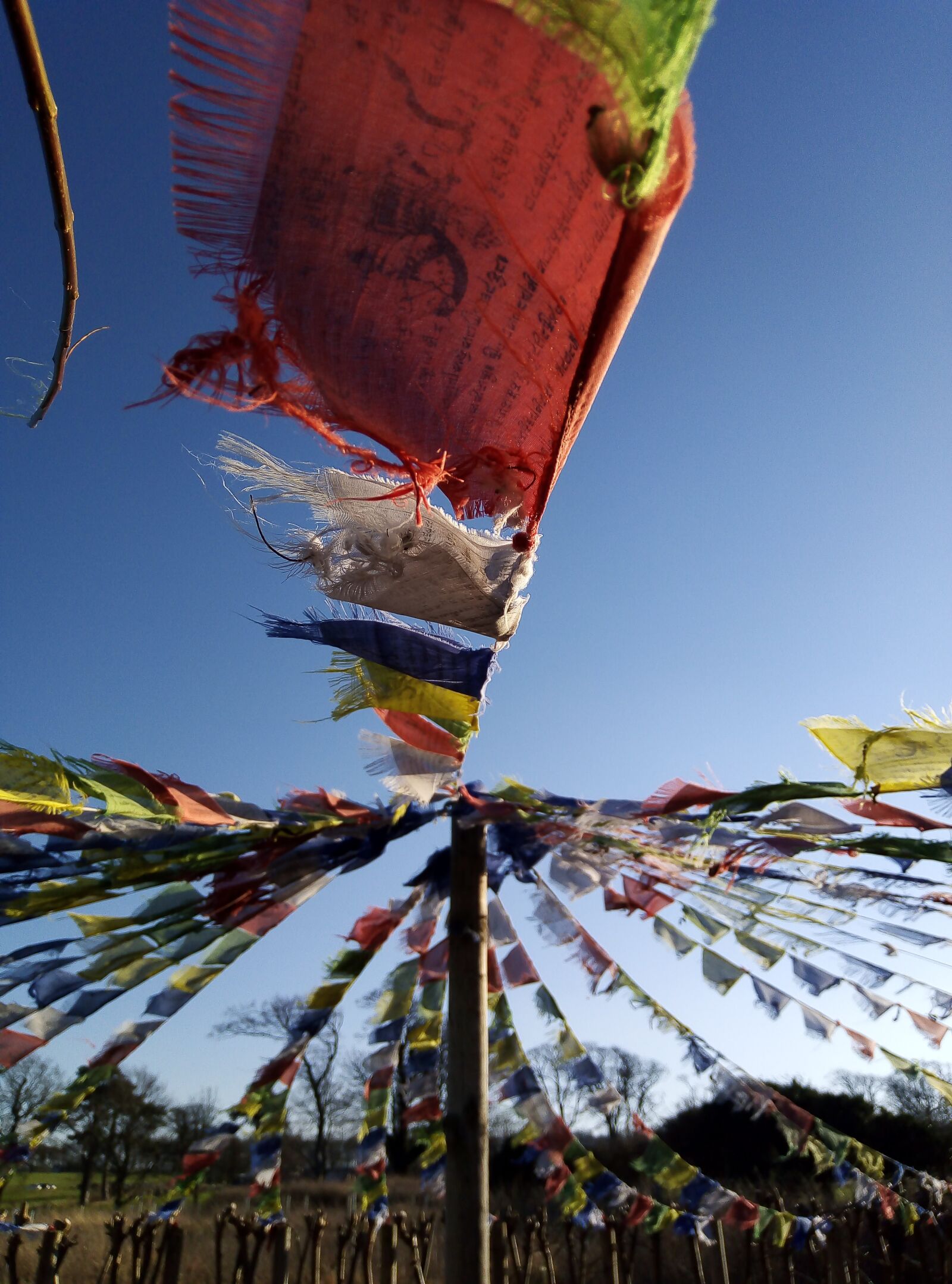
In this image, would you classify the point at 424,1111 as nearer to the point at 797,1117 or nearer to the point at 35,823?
the point at 797,1117

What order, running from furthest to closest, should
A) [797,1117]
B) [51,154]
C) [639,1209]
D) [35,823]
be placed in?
[639,1209], [797,1117], [35,823], [51,154]

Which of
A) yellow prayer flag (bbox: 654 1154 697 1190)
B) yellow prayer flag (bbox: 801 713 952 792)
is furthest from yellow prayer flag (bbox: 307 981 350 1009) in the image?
yellow prayer flag (bbox: 801 713 952 792)

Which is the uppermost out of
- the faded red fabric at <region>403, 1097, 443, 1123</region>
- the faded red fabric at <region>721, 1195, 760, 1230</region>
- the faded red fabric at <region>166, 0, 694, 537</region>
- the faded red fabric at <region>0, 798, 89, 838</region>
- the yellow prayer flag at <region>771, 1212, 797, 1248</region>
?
the faded red fabric at <region>166, 0, 694, 537</region>

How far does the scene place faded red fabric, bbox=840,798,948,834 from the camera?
2.47 m

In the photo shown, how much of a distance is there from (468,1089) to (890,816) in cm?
176

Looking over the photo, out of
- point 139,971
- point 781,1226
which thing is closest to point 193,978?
point 139,971

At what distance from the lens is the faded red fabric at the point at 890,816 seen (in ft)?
8.11

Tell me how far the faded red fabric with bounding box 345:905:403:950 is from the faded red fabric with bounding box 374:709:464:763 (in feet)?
3.60

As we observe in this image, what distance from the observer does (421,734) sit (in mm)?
3180

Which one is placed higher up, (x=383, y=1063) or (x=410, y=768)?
(x=410, y=768)

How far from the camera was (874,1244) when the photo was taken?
715cm

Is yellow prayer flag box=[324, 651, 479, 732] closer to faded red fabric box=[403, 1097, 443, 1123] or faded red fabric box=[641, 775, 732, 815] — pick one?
faded red fabric box=[641, 775, 732, 815]

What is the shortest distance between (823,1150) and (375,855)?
2412 mm

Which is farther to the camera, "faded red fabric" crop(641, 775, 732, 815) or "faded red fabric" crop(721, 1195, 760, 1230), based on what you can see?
"faded red fabric" crop(721, 1195, 760, 1230)
